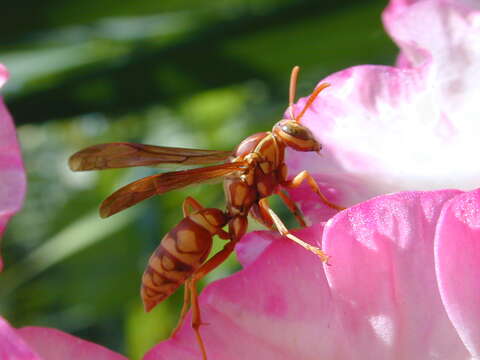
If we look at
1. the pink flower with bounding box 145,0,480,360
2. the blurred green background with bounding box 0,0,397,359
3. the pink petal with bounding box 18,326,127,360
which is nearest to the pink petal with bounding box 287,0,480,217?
the pink flower with bounding box 145,0,480,360

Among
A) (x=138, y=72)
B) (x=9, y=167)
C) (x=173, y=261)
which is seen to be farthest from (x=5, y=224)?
(x=138, y=72)

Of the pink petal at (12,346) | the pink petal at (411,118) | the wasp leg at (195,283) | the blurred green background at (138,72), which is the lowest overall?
the blurred green background at (138,72)

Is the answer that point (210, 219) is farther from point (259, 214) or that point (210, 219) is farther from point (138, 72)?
point (138, 72)

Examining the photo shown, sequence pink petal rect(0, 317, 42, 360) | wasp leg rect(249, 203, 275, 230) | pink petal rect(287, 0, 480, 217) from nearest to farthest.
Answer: pink petal rect(0, 317, 42, 360)
pink petal rect(287, 0, 480, 217)
wasp leg rect(249, 203, 275, 230)

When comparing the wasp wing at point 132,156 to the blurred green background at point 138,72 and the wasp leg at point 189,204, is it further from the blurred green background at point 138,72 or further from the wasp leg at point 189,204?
the blurred green background at point 138,72

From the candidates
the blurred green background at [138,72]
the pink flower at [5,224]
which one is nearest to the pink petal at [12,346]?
the pink flower at [5,224]

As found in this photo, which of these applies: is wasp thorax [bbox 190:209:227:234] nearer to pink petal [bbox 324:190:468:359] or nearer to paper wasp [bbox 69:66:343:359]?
paper wasp [bbox 69:66:343:359]
